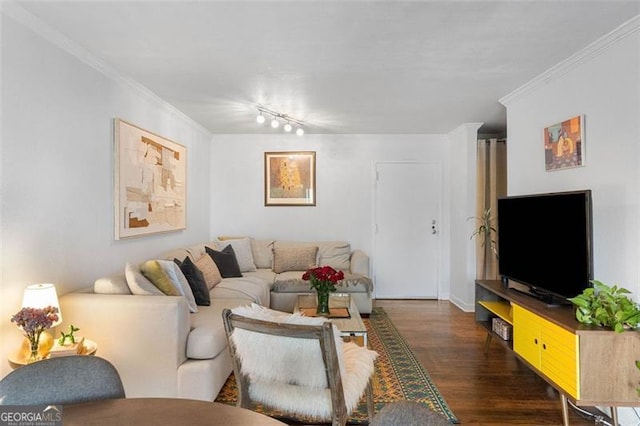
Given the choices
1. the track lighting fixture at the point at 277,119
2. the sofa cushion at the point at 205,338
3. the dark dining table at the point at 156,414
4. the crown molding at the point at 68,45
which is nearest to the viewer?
the dark dining table at the point at 156,414

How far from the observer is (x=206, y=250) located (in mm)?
4176

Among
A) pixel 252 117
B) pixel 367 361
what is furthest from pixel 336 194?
pixel 367 361

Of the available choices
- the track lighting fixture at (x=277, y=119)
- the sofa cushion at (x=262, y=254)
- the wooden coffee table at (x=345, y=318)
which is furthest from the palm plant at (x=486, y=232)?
the sofa cushion at (x=262, y=254)

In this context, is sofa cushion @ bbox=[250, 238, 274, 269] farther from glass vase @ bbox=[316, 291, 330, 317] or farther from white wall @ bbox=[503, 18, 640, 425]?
white wall @ bbox=[503, 18, 640, 425]

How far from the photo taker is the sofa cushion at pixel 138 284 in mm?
2406

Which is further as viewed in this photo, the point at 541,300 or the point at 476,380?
the point at 476,380

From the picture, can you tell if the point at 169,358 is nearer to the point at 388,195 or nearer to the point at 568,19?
the point at 568,19

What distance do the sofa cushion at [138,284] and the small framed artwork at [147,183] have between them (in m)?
0.62

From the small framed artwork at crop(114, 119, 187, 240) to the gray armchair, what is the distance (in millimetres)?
2036

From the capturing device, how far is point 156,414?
0.97 meters

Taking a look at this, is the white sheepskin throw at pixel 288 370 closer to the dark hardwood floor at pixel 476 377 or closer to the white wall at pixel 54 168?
the dark hardwood floor at pixel 476 377

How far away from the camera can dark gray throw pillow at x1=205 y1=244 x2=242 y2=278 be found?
4098 millimetres

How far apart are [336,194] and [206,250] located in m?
2.03

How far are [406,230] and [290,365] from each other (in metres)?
3.95
